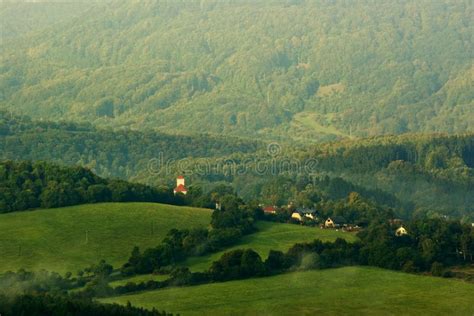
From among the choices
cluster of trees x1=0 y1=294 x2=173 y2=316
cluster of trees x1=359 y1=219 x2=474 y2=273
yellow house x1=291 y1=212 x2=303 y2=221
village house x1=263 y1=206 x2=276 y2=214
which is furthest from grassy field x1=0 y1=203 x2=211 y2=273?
cluster of trees x1=0 y1=294 x2=173 y2=316

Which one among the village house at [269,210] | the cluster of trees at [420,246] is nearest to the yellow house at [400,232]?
the cluster of trees at [420,246]

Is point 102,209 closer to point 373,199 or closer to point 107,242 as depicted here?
point 107,242

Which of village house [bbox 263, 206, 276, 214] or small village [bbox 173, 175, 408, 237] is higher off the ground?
village house [bbox 263, 206, 276, 214]

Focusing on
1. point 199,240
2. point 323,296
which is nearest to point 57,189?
point 199,240

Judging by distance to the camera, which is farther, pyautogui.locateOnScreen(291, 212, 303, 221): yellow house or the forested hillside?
the forested hillside

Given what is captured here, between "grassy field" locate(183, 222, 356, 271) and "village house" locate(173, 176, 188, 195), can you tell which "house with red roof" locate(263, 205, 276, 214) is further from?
"village house" locate(173, 176, 188, 195)

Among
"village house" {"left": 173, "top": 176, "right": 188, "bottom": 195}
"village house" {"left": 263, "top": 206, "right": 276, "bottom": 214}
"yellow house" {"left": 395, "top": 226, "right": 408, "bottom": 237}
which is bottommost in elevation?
"yellow house" {"left": 395, "top": 226, "right": 408, "bottom": 237}

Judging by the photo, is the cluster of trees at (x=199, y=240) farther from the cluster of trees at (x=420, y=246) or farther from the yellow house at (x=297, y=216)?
the cluster of trees at (x=420, y=246)

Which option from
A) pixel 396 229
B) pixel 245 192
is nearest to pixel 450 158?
pixel 245 192

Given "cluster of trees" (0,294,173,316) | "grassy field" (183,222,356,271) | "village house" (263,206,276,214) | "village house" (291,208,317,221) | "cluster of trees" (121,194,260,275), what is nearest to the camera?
"cluster of trees" (0,294,173,316)
